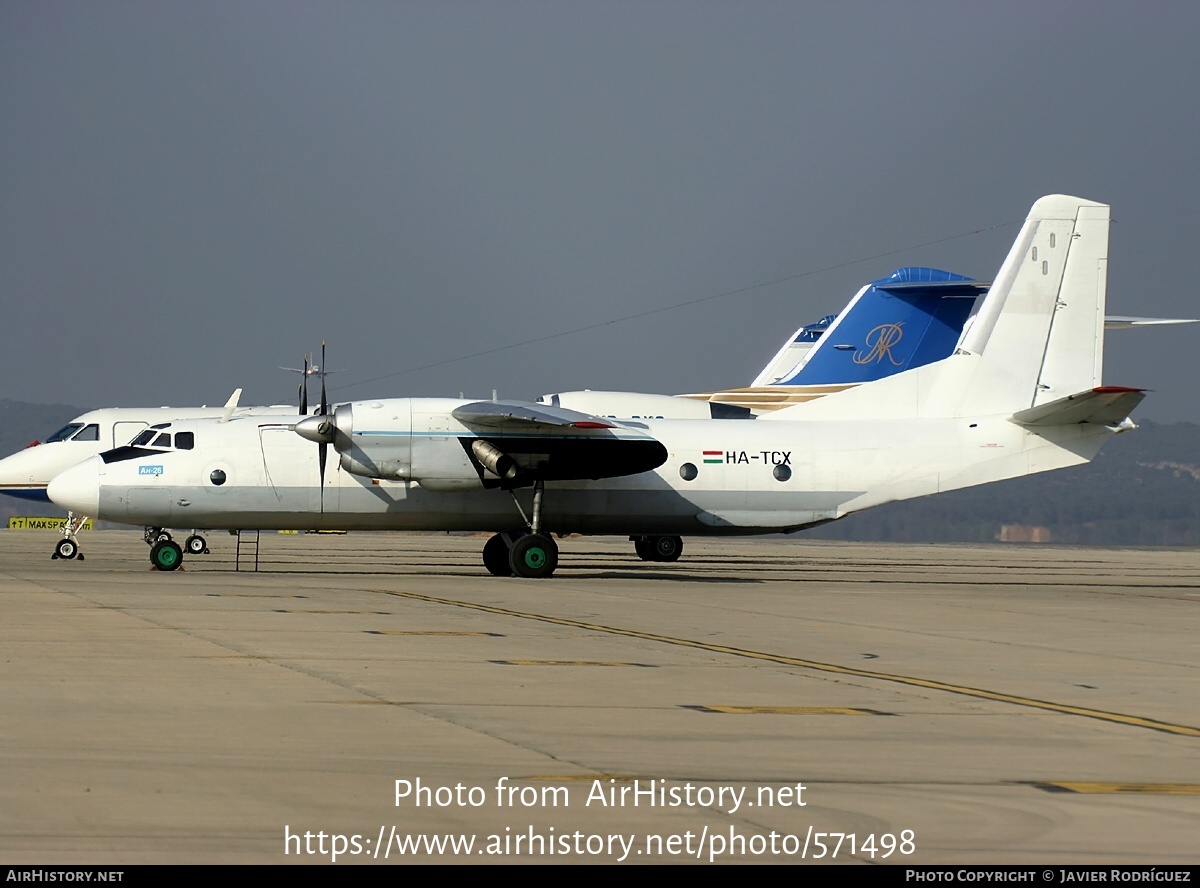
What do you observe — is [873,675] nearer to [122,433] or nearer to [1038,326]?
[1038,326]

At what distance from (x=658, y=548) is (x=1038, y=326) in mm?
12732

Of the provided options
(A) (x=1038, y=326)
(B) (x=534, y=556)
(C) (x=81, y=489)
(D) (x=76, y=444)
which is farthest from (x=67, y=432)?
(A) (x=1038, y=326)

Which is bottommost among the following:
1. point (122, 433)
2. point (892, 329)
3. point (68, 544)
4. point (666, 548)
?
point (666, 548)

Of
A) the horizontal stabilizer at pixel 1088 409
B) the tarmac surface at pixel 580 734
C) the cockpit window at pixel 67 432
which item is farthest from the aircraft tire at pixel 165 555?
the horizontal stabilizer at pixel 1088 409

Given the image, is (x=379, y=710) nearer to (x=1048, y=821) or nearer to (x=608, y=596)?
(x=1048, y=821)

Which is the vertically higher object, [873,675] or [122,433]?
[122,433]

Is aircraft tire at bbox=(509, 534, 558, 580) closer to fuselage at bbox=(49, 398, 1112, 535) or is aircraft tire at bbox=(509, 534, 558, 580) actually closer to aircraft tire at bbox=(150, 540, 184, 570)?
fuselage at bbox=(49, 398, 1112, 535)

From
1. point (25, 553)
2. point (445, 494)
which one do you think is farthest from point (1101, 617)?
point (25, 553)

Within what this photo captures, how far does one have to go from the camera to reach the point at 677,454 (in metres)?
30.4

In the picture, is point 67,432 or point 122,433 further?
point 67,432

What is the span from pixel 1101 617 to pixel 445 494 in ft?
45.6

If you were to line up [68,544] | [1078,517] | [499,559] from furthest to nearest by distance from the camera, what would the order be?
1. [1078,517]
2. [68,544]
3. [499,559]

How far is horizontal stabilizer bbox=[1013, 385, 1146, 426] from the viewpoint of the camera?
1106 inches

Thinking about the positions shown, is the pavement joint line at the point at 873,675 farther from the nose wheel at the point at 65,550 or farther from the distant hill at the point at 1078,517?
the distant hill at the point at 1078,517
